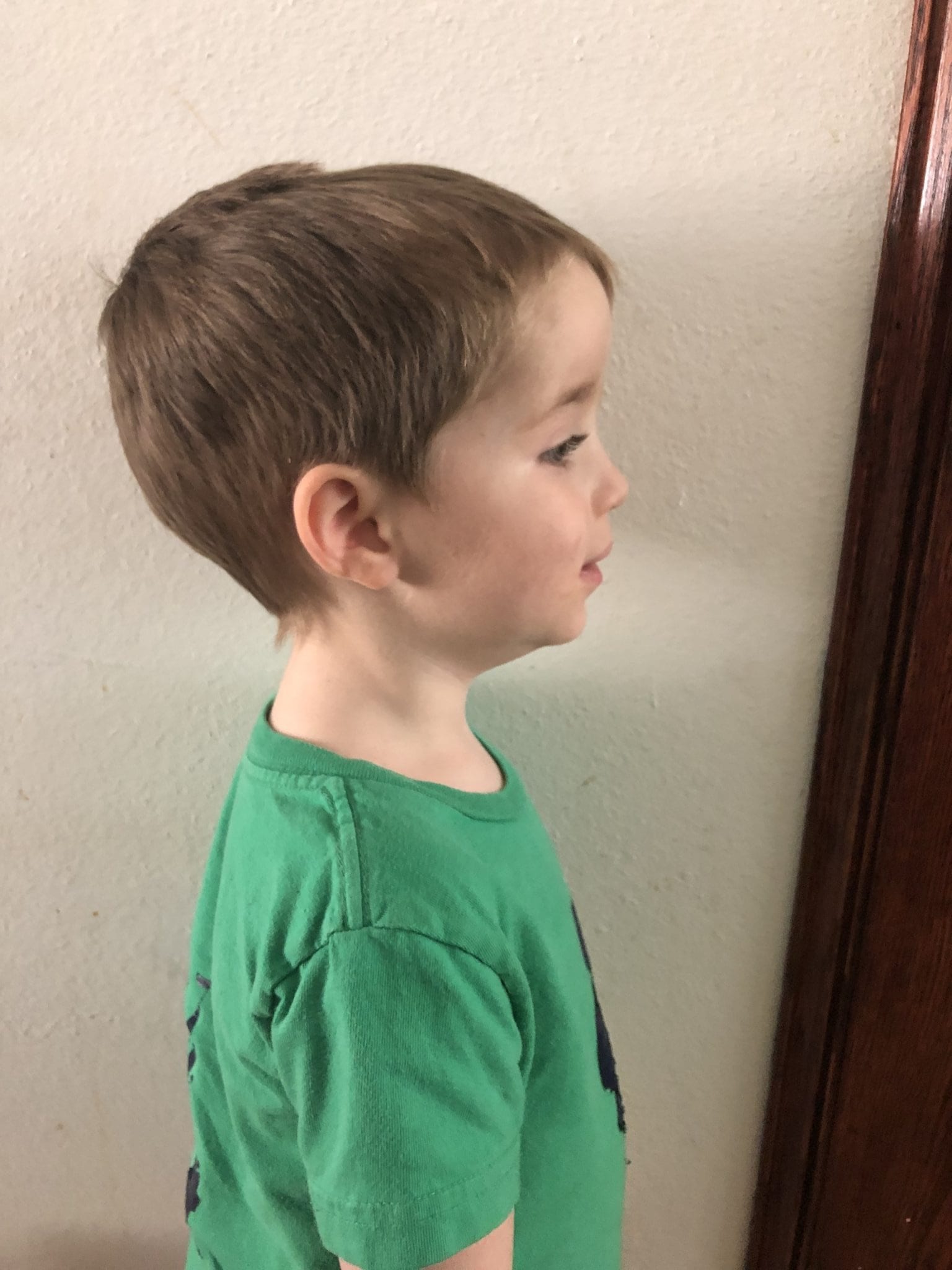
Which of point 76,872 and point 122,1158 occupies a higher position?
point 76,872

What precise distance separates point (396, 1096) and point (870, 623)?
1.35ft

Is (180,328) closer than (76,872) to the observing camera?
Yes

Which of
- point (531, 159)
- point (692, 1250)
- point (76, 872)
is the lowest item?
point (692, 1250)

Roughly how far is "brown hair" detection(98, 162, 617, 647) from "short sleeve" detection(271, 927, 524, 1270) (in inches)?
8.4

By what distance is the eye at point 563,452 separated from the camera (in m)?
0.41

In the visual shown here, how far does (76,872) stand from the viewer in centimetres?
70

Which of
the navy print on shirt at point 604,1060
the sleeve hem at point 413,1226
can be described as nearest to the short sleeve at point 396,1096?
the sleeve hem at point 413,1226

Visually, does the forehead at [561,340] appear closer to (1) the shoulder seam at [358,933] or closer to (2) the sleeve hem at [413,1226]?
(1) the shoulder seam at [358,933]

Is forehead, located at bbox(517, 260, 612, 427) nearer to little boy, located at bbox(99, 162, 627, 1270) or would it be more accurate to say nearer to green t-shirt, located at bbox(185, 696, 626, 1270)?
little boy, located at bbox(99, 162, 627, 1270)

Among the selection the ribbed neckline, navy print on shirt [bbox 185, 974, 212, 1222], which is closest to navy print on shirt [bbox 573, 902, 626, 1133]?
the ribbed neckline

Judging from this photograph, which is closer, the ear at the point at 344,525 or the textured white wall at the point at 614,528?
the ear at the point at 344,525

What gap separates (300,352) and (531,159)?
236 mm

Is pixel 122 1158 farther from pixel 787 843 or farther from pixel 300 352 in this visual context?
pixel 300 352

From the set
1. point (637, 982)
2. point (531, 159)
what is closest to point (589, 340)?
point (531, 159)
